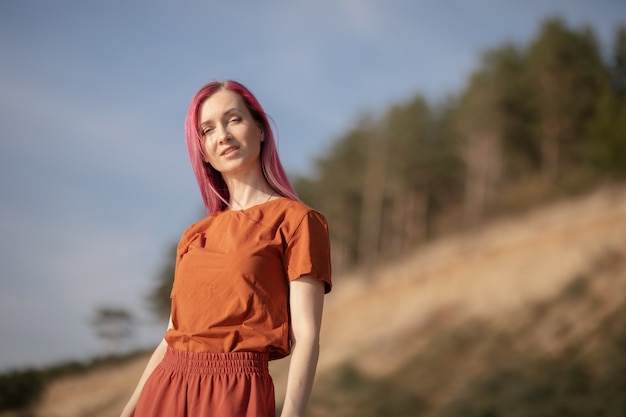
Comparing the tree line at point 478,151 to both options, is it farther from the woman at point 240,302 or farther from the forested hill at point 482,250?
the woman at point 240,302

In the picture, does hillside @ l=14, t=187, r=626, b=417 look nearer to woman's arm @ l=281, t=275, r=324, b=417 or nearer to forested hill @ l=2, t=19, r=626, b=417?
forested hill @ l=2, t=19, r=626, b=417

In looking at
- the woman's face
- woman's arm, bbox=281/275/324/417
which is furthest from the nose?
woman's arm, bbox=281/275/324/417

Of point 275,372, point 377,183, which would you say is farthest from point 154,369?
point 377,183

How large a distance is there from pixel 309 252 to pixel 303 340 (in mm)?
195

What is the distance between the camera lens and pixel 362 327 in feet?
78.6

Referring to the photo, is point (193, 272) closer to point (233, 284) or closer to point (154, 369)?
point (233, 284)

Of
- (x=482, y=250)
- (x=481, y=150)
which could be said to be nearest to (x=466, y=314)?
(x=482, y=250)

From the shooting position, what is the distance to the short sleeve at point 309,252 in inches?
68.9

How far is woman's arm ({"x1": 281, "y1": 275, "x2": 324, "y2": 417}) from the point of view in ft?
5.43

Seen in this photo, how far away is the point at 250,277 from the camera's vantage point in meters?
1.75

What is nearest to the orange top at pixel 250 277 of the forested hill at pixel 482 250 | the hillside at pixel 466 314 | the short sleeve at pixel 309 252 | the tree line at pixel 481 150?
the short sleeve at pixel 309 252

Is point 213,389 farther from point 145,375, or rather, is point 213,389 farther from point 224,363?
point 145,375

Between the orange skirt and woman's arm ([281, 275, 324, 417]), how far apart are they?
7cm

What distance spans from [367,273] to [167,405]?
27488mm
